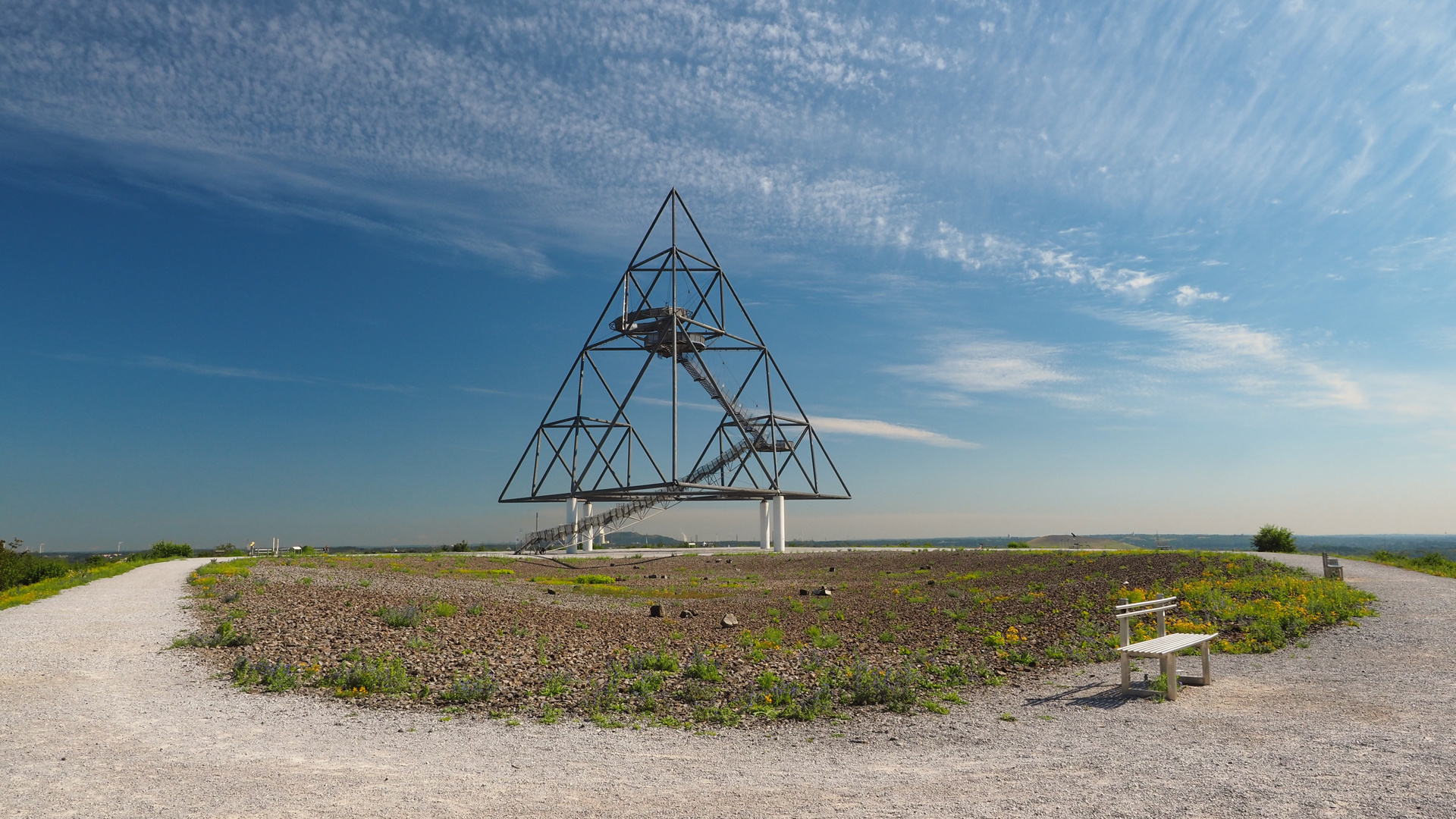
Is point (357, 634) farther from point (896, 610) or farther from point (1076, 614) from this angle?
point (1076, 614)

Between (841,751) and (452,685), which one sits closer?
(841,751)

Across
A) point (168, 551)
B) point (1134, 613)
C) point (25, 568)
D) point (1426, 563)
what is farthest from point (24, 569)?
point (1426, 563)

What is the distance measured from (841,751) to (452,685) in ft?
14.7

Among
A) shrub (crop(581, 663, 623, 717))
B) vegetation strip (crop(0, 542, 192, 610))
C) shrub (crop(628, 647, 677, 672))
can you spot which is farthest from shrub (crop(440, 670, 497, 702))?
vegetation strip (crop(0, 542, 192, 610))

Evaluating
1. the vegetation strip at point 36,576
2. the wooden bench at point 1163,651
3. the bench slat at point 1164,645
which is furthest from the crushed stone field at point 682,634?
the vegetation strip at point 36,576

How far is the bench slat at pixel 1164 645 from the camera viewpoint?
27.3 ft

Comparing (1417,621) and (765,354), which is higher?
(765,354)

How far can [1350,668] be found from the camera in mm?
9570

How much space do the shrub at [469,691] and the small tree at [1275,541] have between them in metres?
35.7

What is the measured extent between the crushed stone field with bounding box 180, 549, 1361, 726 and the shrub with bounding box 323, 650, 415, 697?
2 centimetres

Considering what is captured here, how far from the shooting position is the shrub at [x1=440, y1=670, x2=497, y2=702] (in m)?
8.32

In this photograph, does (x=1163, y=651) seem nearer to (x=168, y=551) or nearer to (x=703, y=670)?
(x=703, y=670)

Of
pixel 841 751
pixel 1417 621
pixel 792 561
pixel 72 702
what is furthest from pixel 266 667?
pixel 792 561

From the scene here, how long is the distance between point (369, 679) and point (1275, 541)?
37730 mm
